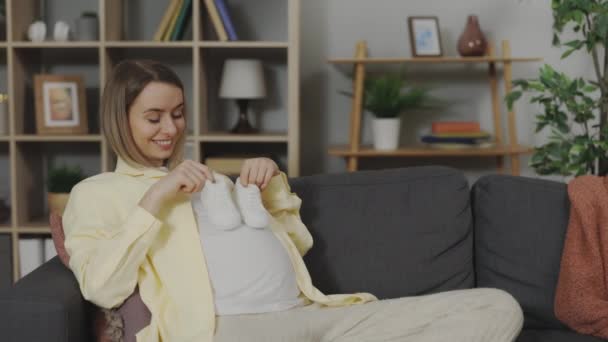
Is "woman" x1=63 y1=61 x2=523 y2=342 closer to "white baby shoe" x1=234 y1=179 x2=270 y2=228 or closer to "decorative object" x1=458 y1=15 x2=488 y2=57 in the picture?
"white baby shoe" x1=234 y1=179 x2=270 y2=228

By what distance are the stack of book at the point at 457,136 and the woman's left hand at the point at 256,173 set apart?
1639mm

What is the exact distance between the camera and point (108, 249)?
161 centimetres

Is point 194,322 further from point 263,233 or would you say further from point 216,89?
point 216,89

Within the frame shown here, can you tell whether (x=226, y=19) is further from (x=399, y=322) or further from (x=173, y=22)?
(x=399, y=322)

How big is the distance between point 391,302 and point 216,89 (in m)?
1.93

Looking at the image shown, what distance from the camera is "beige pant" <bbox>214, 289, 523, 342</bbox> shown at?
1.66 metres

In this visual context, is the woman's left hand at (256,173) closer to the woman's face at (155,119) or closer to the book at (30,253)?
the woman's face at (155,119)

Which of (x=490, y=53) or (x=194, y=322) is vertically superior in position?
(x=490, y=53)

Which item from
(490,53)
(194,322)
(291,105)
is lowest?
(194,322)

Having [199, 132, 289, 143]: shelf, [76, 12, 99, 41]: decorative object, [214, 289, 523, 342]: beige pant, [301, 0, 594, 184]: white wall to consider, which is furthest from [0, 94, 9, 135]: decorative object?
[214, 289, 523, 342]: beige pant

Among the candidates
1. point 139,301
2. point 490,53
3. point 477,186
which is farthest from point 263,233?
point 490,53

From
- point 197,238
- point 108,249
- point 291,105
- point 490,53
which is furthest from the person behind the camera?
point 490,53

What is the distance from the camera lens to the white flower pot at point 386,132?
331 centimetres

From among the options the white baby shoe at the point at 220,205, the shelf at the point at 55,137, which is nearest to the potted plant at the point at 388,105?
the shelf at the point at 55,137
